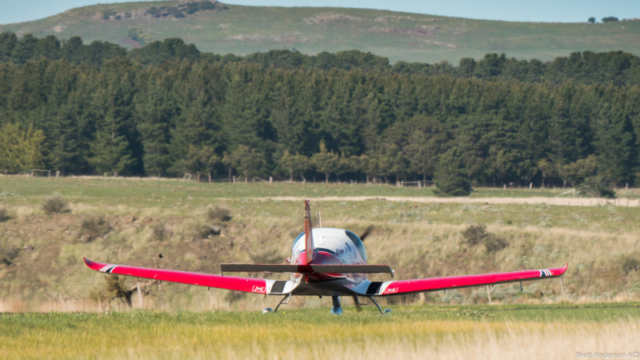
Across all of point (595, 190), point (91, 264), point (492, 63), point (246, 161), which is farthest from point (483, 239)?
point (492, 63)

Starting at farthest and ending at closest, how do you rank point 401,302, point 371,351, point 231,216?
point 231,216 < point 401,302 < point 371,351

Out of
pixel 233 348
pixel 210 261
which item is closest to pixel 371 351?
pixel 233 348

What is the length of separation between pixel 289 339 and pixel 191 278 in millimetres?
8545

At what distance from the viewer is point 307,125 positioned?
125312 millimetres

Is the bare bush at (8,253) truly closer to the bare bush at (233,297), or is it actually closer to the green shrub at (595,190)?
the bare bush at (233,297)

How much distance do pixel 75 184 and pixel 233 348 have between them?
3489 inches

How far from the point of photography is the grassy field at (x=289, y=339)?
980cm

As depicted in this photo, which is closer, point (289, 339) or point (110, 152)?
point (289, 339)

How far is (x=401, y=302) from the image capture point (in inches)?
1260

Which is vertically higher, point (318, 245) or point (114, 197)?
point (318, 245)

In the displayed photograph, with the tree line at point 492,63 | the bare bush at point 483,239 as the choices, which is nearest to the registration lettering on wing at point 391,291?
the bare bush at point 483,239

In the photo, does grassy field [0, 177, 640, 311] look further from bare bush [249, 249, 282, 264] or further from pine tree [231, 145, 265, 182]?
pine tree [231, 145, 265, 182]

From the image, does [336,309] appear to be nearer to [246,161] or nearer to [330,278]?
[330,278]

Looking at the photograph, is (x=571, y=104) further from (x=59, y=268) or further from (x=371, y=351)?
(x=371, y=351)
